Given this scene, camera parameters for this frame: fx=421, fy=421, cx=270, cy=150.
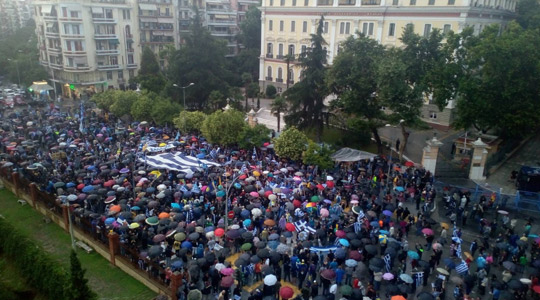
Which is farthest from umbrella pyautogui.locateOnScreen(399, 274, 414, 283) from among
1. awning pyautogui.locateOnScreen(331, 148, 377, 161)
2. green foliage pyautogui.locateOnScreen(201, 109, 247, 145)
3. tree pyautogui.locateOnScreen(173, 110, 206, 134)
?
tree pyautogui.locateOnScreen(173, 110, 206, 134)

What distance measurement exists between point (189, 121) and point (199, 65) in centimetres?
1090

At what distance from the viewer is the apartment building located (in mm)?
57719

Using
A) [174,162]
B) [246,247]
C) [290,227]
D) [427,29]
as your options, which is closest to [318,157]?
[290,227]

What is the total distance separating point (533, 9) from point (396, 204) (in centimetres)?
4000

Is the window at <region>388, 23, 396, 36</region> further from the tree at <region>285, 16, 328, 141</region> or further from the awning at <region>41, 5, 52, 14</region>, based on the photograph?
the awning at <region>41, 5, 52, 14</region>

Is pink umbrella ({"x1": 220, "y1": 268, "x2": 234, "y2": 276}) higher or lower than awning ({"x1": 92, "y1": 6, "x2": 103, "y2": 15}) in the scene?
lower

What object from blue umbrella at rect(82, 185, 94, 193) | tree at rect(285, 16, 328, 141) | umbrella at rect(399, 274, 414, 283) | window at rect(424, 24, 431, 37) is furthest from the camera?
window at rect(424, 24, 431, 37)

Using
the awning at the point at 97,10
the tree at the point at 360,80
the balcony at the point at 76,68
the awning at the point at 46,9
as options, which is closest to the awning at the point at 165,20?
the awning at the point at 97,10

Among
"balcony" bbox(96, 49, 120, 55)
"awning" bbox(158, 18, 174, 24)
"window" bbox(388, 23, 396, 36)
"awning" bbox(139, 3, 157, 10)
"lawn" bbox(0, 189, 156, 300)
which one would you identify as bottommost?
"lawn" bbox(0, 189, 156, 300)

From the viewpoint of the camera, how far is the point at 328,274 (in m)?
16.7

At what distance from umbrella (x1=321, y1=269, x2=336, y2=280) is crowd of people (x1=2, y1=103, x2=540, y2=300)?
0.06 m

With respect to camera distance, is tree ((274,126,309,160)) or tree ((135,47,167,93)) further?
tree ((135,47,167,93))

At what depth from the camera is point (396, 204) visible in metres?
24.9

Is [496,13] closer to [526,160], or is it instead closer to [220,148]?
[526,160]
